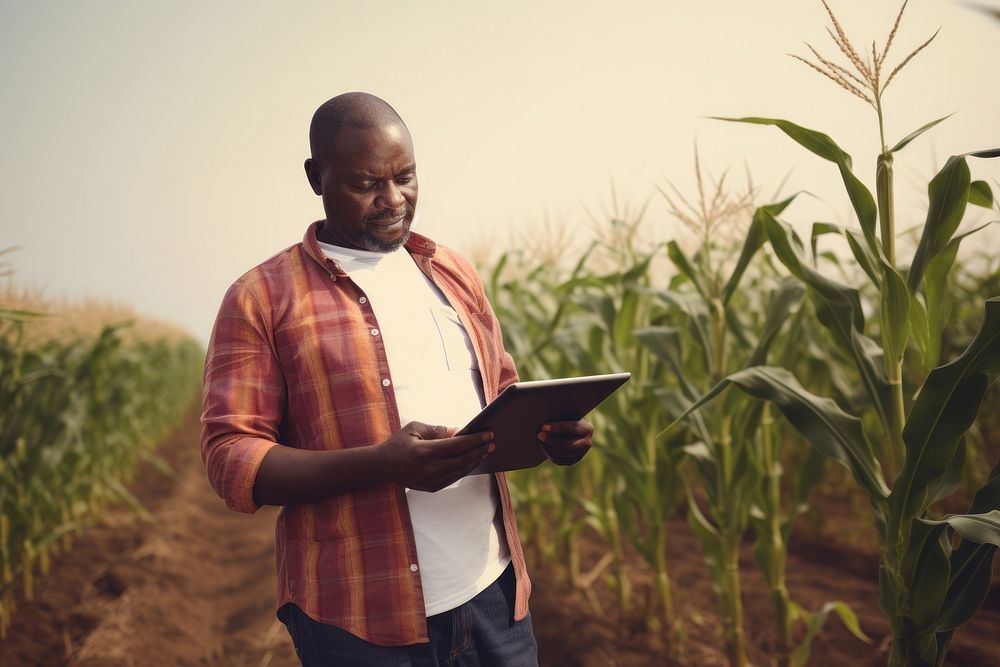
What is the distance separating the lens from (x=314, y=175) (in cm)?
152

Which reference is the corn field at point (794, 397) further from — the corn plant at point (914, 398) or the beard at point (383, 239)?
the beard at point (383, 239)

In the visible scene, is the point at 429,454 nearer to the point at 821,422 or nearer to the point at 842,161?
the point at 821,422

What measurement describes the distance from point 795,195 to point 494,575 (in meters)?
1.34

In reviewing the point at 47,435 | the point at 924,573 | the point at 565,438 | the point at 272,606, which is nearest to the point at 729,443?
the point at 924,573

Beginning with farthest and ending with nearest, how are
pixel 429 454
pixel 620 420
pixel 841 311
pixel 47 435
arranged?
pixel 47 435 < pixel 620 420 < pixel 841 311 < pixel 429 454

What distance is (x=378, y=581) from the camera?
1322mm

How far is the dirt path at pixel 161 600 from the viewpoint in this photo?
3531 mm

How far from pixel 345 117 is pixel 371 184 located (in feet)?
0.44

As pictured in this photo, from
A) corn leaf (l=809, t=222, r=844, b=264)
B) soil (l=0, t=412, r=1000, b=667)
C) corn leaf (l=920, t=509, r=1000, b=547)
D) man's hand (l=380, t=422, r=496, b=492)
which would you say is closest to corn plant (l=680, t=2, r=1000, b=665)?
corn leaf (l=920, t=509, r=1000, b=547)

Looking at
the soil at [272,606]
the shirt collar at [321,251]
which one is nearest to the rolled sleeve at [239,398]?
the shirt collar at [321,251]

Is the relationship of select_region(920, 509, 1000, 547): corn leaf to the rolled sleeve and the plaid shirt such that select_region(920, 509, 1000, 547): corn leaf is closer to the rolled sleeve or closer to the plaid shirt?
the plaid shirt

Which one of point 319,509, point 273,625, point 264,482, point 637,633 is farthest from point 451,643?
point 273,625

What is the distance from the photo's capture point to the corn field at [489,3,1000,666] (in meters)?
1.66

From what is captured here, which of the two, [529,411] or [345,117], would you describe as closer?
[529,411]
